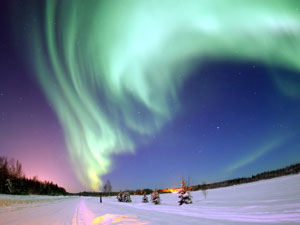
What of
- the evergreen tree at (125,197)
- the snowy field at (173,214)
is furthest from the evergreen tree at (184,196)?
the evergreen tree at (125,197)

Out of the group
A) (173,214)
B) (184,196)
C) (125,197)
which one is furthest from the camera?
(125,197)

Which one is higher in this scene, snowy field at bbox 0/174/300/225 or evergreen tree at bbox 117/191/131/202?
snowy field at bbox 0/174/300/225

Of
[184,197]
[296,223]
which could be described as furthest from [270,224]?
[184,197]

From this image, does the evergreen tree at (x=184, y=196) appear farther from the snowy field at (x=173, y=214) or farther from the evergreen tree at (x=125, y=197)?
the evergreen tree at (x=125, y=197)

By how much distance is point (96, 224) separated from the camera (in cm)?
810

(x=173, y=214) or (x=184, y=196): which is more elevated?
(x=173, y=214)

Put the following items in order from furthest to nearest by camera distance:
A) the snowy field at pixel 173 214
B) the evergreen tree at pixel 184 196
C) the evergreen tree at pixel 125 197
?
the evergreen tree at pixel 125 197
the evergreen tree at pixel 184 196
the snowy field at pixel 173 214

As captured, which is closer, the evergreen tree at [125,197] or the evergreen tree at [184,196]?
the evergreen tree at [184,196]

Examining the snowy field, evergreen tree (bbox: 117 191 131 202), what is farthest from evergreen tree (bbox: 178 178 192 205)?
evergreen tree (bbox: 117 191 131 202)

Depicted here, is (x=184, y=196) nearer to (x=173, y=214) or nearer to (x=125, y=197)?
(x=173, y=214)

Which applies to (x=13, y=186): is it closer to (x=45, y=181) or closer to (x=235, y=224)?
(x=235, y=224)

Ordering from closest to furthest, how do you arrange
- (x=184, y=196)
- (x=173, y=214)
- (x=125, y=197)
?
(x=173, y=214), (x=184, y=196), (x=125, y=197)

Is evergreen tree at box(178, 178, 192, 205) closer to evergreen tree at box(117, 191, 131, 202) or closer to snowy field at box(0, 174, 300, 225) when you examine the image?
snowy field at box(0, 174, 300, 225)

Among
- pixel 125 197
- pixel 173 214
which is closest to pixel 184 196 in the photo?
pixel 173 214
